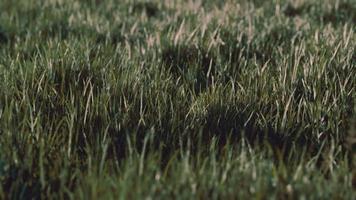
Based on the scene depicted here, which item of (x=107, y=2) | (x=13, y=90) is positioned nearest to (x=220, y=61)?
(x=13, y=90)

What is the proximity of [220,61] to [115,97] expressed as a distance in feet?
2.27

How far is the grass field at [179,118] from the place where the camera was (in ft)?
4.50

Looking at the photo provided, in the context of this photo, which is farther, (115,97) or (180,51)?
(180,51)

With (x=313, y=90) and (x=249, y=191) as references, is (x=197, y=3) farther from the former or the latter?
(x=249, y=191)

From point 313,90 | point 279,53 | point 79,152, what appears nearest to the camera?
point 79,152

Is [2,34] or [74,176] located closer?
[74,176]

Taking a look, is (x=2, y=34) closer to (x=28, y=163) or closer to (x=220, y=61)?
(x=220, y=61)

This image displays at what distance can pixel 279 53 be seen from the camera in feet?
9.16

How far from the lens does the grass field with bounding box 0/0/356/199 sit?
137 centimetres

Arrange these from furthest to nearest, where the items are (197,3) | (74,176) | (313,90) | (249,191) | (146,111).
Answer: (197,3) → (313,90) → (146,111) → (74,176) → (249,191)

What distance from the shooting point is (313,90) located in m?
2.13

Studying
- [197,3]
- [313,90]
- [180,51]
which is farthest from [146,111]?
[197,3]

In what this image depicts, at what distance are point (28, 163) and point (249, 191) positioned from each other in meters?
0.59

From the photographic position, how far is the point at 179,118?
1.84m
